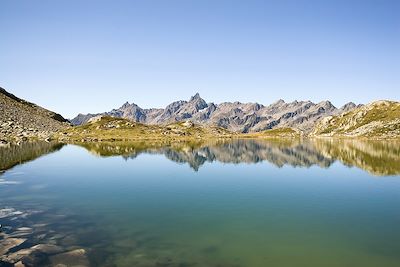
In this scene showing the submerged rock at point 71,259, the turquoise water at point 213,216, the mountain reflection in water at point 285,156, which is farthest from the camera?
the mountain reflection in water at point 285,156

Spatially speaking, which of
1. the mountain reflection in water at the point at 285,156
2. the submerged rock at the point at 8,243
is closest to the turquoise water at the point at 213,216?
the submerged rock at the point at 8,243

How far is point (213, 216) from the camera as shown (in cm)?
3969

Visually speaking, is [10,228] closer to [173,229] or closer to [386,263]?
[173,229]

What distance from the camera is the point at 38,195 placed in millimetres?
50875

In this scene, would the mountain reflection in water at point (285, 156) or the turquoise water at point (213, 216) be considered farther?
the mountain reflection in water at point (285, 156)

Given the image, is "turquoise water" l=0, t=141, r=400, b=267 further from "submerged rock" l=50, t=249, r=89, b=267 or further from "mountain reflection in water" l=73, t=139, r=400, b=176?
"mountain reflection in water" l=73, t=139, r=400, b=176

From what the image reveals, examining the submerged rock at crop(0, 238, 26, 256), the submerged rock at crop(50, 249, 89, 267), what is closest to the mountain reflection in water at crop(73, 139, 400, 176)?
the submerged rock at crop(0, 238, 26, 256)

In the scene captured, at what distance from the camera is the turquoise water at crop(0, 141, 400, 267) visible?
2806 cm

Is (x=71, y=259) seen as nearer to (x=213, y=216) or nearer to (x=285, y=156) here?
(x=213, y=216)

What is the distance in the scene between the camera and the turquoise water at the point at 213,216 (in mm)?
28064

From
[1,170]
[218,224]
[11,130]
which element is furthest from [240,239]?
[11,130]

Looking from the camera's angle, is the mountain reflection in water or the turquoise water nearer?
the turquoise water

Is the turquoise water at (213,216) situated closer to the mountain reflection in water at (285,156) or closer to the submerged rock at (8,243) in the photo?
the submerged rock at (8,243)

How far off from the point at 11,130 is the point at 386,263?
193 metres
